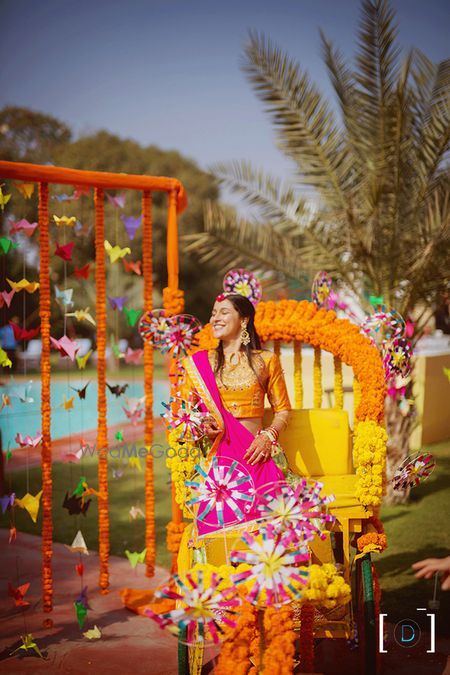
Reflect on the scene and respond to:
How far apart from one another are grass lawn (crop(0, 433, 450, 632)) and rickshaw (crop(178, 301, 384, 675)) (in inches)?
28.5

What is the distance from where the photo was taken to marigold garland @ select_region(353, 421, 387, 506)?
381 cm

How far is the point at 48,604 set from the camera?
14.7 feet

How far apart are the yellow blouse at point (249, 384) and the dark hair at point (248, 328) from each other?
0.02m

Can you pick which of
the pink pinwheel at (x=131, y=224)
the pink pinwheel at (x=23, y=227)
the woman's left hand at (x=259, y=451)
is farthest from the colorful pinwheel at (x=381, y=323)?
the pink pinwheel at (x=23, y=227)

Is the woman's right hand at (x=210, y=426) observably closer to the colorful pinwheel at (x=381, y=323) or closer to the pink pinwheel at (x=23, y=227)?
the colorful pinwheel at (x=381, y=323)

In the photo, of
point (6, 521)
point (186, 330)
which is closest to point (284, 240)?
point (186, 330)

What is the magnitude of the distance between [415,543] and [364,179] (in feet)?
10.7

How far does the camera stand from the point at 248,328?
4.16 m

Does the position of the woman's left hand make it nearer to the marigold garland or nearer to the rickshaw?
the rickshaw

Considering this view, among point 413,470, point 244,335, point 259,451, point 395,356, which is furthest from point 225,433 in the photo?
point 395,356

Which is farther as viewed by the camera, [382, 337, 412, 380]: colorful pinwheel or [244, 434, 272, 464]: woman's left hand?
[382, 337, 412, 380]: colorful pinwheel

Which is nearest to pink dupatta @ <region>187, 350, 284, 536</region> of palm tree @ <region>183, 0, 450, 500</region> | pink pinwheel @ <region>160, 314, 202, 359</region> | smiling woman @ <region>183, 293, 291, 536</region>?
smiling woman @ <region>183, 293, 291, 536</region>

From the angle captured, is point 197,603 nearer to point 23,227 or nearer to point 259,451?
point 259,451

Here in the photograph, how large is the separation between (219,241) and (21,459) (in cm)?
505
